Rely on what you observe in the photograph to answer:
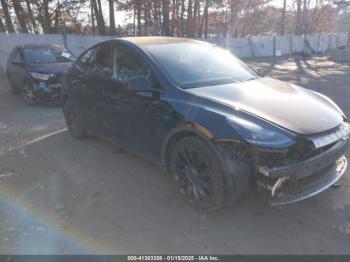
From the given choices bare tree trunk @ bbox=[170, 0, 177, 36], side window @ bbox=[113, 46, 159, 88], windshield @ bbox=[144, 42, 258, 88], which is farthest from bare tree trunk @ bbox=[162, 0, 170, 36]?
side window @ bbox=[113, 46, 159, 88]

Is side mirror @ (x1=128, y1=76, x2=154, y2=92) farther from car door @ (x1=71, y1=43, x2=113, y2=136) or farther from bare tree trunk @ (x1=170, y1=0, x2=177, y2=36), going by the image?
bare tree trunk @ (x1=170, y1=0, x2=177, y2=36)

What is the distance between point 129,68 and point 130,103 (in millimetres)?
476

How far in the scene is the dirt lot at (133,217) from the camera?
9.33 ft

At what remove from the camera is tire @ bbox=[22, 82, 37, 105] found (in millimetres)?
8430

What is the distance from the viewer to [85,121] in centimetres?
510

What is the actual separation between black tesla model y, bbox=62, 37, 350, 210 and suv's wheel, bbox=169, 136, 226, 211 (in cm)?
1

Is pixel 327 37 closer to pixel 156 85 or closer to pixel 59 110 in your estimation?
pixel 59 110

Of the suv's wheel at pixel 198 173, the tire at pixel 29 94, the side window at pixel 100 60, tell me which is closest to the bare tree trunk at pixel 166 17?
the tire at pixel 29 94

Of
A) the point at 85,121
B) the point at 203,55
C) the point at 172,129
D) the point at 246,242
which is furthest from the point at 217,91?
the point at 85,121

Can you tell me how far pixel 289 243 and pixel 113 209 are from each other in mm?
1779

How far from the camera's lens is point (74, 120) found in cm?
552

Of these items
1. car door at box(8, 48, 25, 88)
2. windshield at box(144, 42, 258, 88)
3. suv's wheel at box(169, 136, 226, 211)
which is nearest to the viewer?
suv's wheel at box(169, 136, 226, 211)

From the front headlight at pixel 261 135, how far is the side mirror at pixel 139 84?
1.16 meters

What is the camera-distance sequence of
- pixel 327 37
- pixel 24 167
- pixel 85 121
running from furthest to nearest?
pixel 327 37 < pixel 85 121 < pixel 24 167
